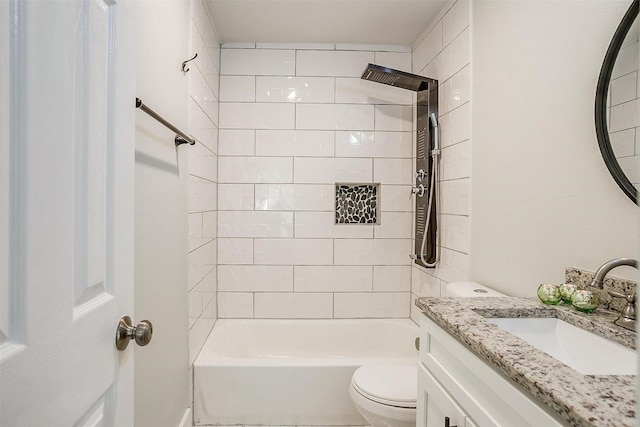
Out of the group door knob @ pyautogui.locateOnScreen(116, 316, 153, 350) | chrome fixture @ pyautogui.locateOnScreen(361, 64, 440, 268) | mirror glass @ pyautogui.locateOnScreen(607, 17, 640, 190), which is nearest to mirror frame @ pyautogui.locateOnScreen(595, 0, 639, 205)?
mirror glass @ pyautogui.locateOnScreen(607, 17, 640, 190)

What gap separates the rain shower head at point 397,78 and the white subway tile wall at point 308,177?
1.08ft

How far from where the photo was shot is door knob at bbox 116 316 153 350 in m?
0.76

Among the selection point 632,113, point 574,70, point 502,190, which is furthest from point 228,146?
point 632,113

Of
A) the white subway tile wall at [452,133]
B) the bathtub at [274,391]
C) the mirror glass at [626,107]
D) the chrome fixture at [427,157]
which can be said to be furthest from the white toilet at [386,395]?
the mirror glass at [626,107]

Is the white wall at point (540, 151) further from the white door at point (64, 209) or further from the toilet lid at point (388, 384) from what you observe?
the white door at point (64, 209)

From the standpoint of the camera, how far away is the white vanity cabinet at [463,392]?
701 millimetres

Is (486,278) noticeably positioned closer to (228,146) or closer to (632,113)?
(632,113)

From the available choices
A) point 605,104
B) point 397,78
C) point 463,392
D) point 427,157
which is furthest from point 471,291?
point 397,78

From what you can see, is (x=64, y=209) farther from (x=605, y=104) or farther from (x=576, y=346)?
(x=605, y=104)

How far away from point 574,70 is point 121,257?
151 centimetres

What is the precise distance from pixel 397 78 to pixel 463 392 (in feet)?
5.96

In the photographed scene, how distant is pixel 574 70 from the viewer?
1.21 m

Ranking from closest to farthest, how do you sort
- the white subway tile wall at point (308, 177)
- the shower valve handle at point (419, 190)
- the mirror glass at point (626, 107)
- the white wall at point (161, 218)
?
1. the mirror glass at point (626, 107)
2. the white wall at point (161, 218)
3. the shower valve handle at point (419, 190)
4. the white subway tile wall at point (308, 177)

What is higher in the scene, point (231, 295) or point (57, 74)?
point (57, 74)
